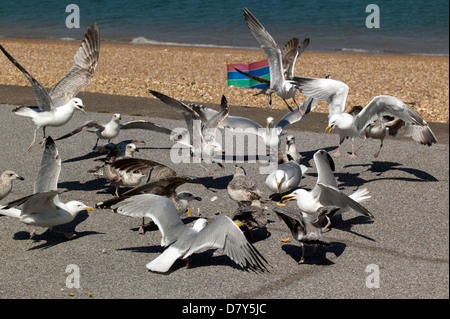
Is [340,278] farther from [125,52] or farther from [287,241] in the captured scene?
[125,52]

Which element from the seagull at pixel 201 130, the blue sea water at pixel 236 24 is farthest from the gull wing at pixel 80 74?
the blue sea water at pixel 236 24

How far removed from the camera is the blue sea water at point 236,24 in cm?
2936

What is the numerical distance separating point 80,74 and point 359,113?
5074 millimetres

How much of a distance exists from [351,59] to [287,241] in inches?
765

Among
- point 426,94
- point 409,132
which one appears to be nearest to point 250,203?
point 409,132

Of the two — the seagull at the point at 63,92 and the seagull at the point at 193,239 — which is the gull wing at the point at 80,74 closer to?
the seagull at the point at 63,92

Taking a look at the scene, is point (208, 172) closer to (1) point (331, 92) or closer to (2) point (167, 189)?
(1) point (331, 92)

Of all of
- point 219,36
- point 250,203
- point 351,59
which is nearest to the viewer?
point 250,203

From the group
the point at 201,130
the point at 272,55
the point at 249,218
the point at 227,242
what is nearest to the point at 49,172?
the point at 249,218

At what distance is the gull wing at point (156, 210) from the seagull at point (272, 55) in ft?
18.4

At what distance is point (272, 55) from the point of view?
11242 millimetres

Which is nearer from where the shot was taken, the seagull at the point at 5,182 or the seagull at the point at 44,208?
the seagull at the point at 44,208

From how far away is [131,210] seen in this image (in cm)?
546

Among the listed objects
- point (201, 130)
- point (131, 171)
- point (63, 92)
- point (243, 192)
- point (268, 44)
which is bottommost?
point (243, 192)
